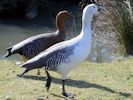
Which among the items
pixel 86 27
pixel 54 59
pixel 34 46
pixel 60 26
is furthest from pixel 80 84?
pixel 60 26

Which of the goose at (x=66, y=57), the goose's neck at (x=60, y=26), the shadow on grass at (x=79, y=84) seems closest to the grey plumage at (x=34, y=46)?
the goose's neck at (x=60, y=26)

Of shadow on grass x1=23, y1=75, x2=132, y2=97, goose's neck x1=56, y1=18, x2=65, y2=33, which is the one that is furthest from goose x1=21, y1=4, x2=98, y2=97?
goose's neck x1=56, y1=18, x2=65, y2=33

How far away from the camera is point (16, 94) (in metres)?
6.75

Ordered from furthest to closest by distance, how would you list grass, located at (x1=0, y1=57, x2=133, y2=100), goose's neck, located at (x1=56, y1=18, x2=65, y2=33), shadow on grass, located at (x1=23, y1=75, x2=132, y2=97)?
1. goose's neck, located at (x1=56, y1=18, x2=65, y2=33)
2. shadow on grass, located at (x1=23, y1=75, x2=132, y2=97)
3. grass, located at (x1=0, y1=57, x2=133, y2=100)

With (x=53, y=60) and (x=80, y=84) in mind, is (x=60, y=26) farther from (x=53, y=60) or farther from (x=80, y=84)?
(x=53, y=60)

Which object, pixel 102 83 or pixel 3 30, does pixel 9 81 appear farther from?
pixel 3 30

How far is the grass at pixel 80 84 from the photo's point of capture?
6.81 m

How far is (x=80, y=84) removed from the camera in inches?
299

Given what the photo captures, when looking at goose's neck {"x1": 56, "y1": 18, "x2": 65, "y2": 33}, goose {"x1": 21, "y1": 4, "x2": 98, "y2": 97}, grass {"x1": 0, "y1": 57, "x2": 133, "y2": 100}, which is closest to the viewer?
goose {"x1": 21, "y1": 4, "x2": 98, "y2": 97}

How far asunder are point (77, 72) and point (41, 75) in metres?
0.76

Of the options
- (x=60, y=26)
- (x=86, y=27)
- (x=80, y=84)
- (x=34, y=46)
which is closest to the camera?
(x=86, y=27)

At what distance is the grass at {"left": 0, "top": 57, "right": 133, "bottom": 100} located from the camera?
681 centimetres

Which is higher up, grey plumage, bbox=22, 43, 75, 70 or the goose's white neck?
the goose's white neck

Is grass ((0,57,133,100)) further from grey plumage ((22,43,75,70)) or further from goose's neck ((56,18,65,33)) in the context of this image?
goose's neck ((56,18,65,33))
